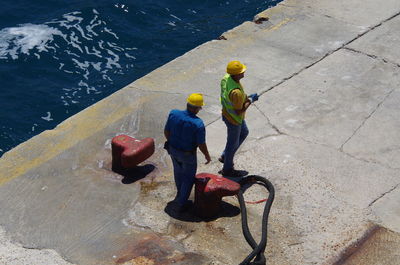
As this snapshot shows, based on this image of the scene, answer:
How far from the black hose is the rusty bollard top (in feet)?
0.69

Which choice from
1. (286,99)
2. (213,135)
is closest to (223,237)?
(213,135)

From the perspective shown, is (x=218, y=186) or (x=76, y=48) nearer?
(x=218, y=186)

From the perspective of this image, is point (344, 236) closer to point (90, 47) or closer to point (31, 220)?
point (31, 220)

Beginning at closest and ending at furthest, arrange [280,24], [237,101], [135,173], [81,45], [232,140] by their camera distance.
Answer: [237,101]
[232,140]
[135,173]
[280,24]
[81,45]

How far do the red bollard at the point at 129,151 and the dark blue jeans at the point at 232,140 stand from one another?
984 mm

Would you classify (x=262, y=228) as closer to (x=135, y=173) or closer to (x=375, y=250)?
(x=375, y=250)

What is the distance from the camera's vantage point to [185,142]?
849cm

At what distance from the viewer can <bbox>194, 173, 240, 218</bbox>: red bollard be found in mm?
8617

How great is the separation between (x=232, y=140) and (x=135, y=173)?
140 cm

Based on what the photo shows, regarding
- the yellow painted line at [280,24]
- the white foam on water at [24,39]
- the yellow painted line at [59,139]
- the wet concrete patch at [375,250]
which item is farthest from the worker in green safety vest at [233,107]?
the white foam on water at [24,39]

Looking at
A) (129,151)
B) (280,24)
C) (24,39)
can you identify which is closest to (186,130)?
(129,151)

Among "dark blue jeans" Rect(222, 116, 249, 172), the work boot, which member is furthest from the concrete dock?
"dark blue jeans" Rect(222, 116, 249, 172)

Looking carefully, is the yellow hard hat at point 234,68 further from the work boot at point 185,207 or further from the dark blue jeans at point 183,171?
the work boot at point 185,207

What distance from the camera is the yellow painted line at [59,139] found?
9.83 metres
